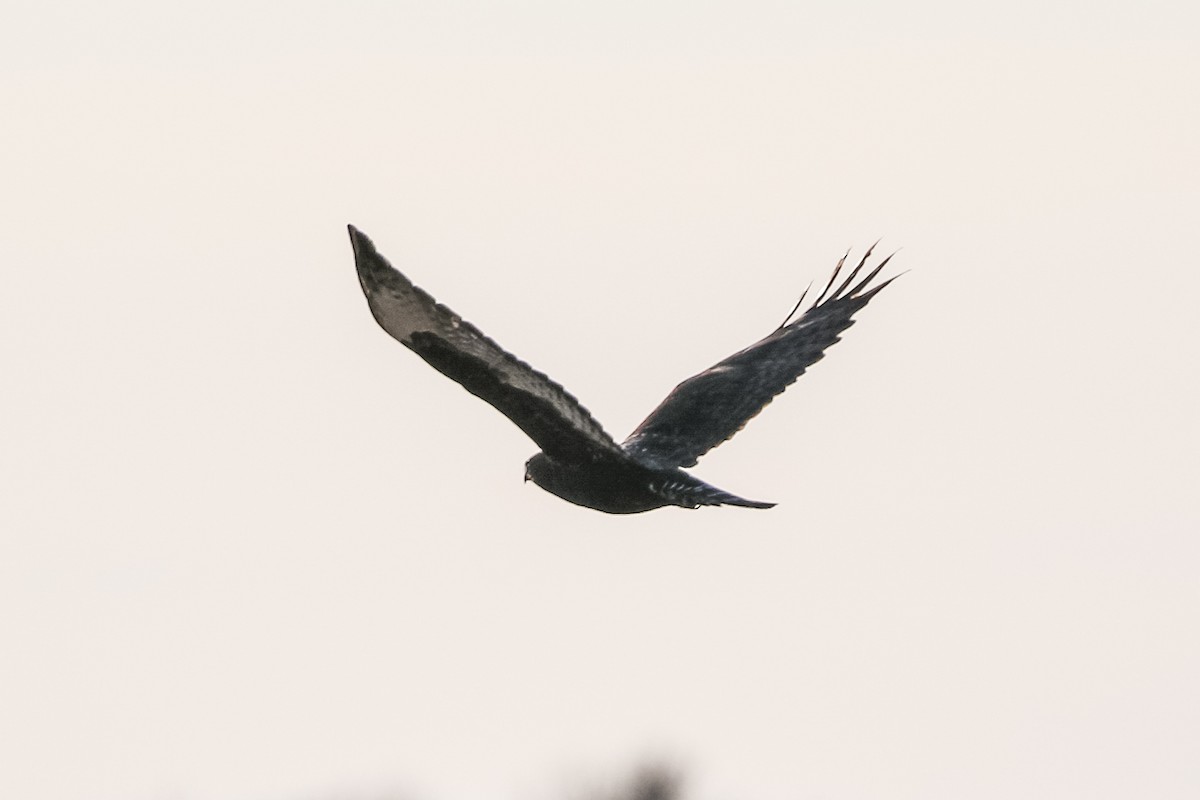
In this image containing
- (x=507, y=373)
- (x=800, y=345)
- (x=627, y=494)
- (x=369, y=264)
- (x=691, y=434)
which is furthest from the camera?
(x=800, y=345)

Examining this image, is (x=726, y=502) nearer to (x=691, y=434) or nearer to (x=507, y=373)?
(x=507, y=373)

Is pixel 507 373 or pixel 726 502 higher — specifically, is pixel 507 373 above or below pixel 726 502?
above

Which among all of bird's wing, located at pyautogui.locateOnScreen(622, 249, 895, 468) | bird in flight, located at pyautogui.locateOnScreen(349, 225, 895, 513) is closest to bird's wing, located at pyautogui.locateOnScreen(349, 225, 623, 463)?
bird in flight, located at pyautogui.locateOnScreen(349, 225, 895, 513)

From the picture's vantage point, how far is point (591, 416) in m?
14.6

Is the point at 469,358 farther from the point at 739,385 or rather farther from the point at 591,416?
the point at 739,385

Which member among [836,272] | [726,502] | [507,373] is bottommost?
[726,502]

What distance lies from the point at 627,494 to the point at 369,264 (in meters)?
3.32

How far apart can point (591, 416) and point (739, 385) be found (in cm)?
408

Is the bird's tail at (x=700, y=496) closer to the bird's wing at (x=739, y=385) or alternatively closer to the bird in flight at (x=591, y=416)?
the bird in flight at (x=591, y=416)

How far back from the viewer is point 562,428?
49.3 feet

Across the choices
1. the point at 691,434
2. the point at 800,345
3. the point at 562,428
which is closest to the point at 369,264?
the point at 562,428

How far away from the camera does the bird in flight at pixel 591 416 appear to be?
1367 cm

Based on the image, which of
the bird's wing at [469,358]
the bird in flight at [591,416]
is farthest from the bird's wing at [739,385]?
the bird's wing at [469,358]

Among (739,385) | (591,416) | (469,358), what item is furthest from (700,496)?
(739,385)
